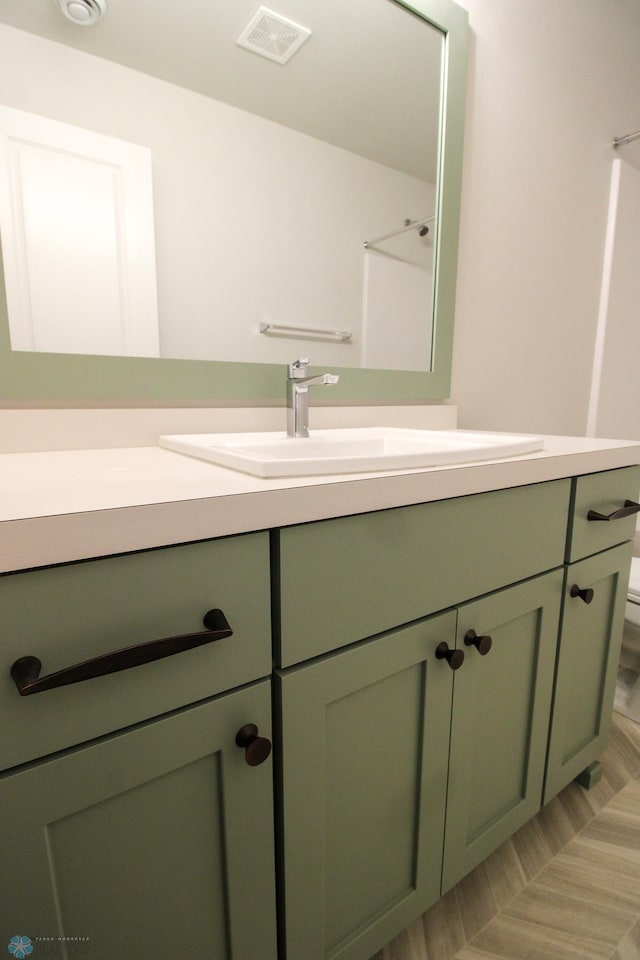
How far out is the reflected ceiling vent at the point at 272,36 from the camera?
0.94 metres

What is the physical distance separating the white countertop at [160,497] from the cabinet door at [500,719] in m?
0.23

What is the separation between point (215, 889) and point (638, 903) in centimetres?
92

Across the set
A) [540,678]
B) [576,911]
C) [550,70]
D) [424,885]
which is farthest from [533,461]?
[550,70]

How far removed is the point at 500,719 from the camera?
2.88 ft

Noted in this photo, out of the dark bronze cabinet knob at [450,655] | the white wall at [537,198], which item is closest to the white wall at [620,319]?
the white wall at [537,198]

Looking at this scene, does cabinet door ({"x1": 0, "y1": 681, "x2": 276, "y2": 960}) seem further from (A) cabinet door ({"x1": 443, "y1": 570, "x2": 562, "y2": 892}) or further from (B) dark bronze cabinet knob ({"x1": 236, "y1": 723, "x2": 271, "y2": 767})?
(A) cabinet door ({"x1": 443, "y1": 570, "x2": 562, "y2": 892})

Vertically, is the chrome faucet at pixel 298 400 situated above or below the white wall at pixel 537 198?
below

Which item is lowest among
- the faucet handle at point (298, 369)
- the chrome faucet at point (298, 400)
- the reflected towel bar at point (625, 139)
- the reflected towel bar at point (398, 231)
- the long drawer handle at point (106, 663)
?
the long drawer handle at point (106, 663)

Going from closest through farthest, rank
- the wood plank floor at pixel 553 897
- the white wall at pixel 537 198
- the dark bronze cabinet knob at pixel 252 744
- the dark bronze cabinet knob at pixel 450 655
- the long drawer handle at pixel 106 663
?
the long drawer handle at pixel 106 663
the dark bronze cabinet knob at pixel 252 744
the dark bronze cabinet knob at pixel 450 655
the wood plank floor at pixel 553 897
the white wall at pixel 537 198

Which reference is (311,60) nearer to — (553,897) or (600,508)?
(600,508)

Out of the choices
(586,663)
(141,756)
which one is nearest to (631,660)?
(586,663)

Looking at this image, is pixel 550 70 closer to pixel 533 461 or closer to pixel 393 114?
pixel 393 114

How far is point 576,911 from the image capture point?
3.09 feet

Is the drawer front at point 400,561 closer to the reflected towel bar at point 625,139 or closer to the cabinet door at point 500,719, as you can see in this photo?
the cabinet door at point 500,719
